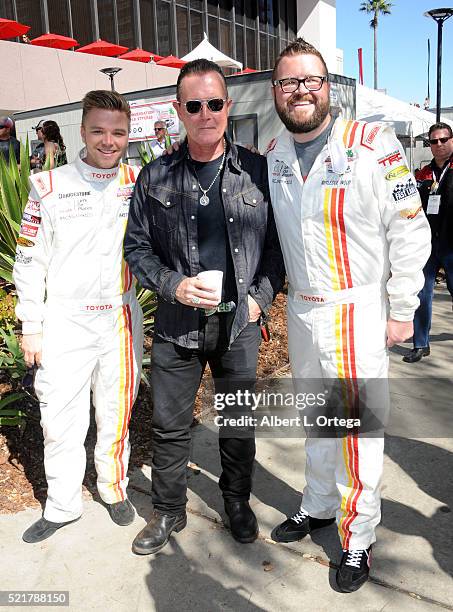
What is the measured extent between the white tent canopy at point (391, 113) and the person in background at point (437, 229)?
904 centimetres

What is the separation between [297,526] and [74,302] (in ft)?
5.15

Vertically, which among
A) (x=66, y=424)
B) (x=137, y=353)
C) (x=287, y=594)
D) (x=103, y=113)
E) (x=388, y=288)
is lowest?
(x=287, y=594)

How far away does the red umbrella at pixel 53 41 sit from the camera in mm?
18062

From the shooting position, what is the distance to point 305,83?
8.20 ft

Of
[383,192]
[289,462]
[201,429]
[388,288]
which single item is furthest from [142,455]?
[383,192]

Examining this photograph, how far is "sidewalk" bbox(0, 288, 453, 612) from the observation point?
8.34ft

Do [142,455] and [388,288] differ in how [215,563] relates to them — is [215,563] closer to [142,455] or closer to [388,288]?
[142,455]

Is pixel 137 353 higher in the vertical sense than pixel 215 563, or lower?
higher

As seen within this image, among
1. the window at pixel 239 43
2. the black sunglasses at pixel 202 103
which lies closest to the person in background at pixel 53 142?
the black sunglasses at pixel 202 103

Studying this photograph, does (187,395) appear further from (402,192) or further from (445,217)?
(445,217)

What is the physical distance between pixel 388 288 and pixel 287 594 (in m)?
1.38

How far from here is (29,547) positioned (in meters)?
2.96

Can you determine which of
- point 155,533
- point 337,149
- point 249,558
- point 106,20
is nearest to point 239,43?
point 106,20

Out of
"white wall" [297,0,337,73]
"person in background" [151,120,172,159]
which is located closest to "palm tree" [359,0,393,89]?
"white wall" [297,0,337,73]
